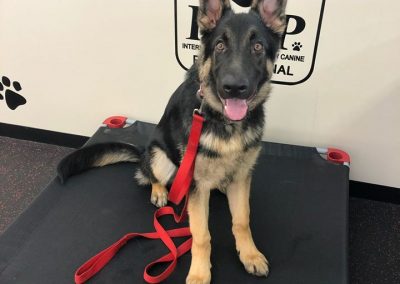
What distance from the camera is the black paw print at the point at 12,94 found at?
9.52 feet

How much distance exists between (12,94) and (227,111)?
214 centimetres

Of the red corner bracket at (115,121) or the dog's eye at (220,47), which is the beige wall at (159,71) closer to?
the red corner bracket at (115,121)

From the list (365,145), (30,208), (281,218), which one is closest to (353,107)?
(365,145)

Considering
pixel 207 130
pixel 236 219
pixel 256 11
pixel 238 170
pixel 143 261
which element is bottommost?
pixel 143 261

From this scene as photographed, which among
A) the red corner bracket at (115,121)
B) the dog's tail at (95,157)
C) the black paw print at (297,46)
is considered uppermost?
the black paw print at (297,46)

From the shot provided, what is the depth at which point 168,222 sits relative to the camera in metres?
2.05

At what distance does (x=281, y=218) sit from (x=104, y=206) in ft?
3.18

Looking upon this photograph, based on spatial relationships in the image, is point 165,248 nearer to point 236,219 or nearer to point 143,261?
point 143,261

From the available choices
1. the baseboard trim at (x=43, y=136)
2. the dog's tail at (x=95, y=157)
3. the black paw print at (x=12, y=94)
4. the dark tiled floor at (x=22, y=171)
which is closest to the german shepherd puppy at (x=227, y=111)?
the dog's tail at (x=95, y=157)

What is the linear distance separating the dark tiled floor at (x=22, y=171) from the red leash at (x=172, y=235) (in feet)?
2.94

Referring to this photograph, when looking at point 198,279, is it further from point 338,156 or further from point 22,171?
point 22,171

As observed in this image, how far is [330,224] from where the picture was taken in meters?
2.02

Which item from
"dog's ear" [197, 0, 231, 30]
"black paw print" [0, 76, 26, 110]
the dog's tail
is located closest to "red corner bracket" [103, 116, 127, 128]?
the dog's tail

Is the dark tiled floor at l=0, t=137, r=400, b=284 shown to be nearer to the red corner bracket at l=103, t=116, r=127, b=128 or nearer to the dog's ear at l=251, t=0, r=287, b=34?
the red corner bracket at l=103, t=116, r=127, b=128
